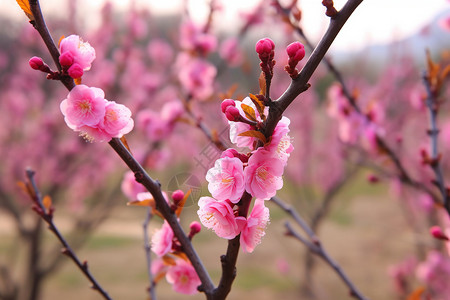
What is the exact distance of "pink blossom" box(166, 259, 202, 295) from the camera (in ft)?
3.10

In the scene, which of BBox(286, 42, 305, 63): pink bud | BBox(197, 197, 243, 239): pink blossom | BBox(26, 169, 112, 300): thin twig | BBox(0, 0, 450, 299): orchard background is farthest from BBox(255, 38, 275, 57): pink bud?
BBox(0, 0, 450, 299): orchard background

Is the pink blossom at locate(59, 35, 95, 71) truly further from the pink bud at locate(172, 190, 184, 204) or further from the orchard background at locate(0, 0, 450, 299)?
the orchard background at locate(0, 0, 450, 299)

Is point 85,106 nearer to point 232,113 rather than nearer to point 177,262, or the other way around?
point 232,113

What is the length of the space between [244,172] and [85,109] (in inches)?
13.2

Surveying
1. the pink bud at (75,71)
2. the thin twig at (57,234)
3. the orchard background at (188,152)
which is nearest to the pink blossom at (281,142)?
the pink bud at (75,71)

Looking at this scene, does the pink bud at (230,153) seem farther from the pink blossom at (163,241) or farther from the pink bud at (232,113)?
the pink blossom at (163,241)

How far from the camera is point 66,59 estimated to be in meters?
0.70

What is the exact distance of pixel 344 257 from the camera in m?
6.78

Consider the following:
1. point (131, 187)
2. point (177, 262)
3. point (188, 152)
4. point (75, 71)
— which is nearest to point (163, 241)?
point (177, 262)

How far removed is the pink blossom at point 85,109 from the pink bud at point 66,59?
5 cm

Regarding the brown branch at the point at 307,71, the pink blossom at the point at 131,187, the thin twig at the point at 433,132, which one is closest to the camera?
the brown branch at the point at 307,71

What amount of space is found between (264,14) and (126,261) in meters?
4.59

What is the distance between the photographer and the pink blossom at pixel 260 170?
0.66 metres

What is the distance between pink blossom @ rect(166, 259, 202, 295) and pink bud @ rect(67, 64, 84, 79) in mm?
501
